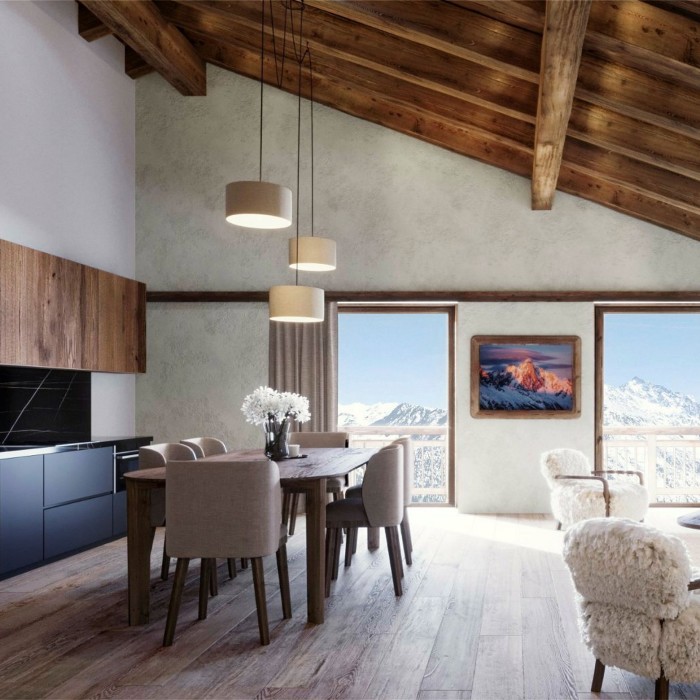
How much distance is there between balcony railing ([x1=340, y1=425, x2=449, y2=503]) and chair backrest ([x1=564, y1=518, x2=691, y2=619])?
16.8ft

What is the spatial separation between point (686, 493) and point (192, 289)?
18.1 ft

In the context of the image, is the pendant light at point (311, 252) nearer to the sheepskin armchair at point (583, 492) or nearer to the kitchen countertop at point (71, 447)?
the kitchen countertop at point (71, 447)

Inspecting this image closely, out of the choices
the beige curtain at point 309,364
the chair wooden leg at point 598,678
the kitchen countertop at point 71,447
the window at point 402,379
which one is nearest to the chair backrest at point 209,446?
the kitchen countertop at point 71,447

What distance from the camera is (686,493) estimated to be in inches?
320

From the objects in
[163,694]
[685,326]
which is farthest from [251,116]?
[163,694]

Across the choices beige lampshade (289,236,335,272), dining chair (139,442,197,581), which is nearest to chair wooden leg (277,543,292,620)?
dining chair (139,442,197,581)

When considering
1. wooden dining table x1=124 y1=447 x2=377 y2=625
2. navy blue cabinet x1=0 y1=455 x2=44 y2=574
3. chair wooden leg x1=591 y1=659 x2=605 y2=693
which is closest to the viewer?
chair wooden leg x1=591 y1=659 x2=605 y2=693

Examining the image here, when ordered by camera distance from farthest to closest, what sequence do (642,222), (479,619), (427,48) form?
1. (642,222)
2. (427,48)
3. (479,619)

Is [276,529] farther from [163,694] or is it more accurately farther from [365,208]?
[365,208]

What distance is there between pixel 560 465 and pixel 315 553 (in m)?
3.25

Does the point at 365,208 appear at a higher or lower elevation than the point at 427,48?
lower

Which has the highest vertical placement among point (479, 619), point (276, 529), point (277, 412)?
point (277, 412)

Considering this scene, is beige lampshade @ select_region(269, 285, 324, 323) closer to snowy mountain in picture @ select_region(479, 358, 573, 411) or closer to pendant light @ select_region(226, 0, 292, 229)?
pendant light @ select_region(226, 0, 292, 229)

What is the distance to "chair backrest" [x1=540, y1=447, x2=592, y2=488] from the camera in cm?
664
